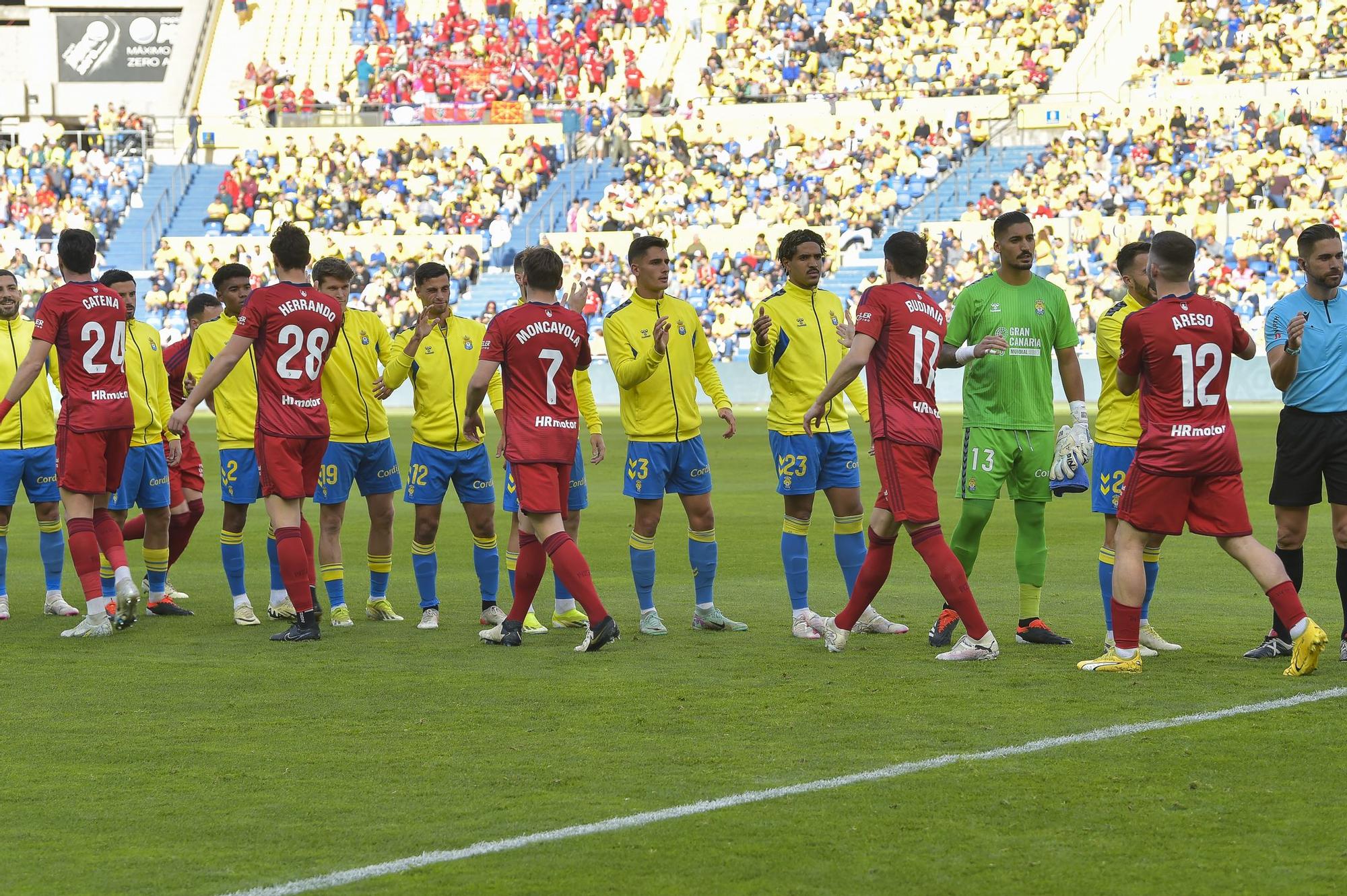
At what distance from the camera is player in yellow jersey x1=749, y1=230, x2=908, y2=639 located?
30.8ft

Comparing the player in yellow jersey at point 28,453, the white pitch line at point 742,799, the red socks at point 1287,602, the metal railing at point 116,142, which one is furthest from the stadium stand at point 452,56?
the white pitch line at point 742,799

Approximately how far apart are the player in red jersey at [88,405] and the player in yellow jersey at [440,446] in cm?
151

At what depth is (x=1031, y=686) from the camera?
7.41m

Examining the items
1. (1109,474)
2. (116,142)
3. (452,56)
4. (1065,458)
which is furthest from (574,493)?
(116,142)

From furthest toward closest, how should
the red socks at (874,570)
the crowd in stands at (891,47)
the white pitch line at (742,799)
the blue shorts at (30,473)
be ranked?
the crowd in stands at (891,47)
the blue shorts at (30,473)
the red socks at (874,570)
the white pitch line at (742,799)

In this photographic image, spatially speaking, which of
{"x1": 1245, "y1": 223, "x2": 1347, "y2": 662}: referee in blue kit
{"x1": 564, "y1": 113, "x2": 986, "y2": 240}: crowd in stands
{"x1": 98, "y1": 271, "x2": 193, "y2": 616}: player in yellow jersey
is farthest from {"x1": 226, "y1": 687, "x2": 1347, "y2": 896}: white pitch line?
{"x1": 564, "y1": 113, "x2": 986, "y2": 240}: crowd in stands

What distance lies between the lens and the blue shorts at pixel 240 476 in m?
10.3

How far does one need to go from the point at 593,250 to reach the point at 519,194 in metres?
4.07

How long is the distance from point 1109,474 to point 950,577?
4.32 feet

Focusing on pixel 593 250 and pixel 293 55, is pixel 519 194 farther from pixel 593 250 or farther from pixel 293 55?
pixel 293 55

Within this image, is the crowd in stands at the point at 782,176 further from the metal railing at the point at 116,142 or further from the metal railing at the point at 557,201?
the metal railing at the point at 116,142

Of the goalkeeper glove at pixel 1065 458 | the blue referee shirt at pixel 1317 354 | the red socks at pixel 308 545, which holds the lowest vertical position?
the red socks at pixel 308 545

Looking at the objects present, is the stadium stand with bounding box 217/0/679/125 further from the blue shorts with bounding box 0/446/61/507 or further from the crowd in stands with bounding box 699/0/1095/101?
the blue shorts with bounding box 0/446/61/507

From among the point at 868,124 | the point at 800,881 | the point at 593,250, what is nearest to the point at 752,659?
the point at 800,881
